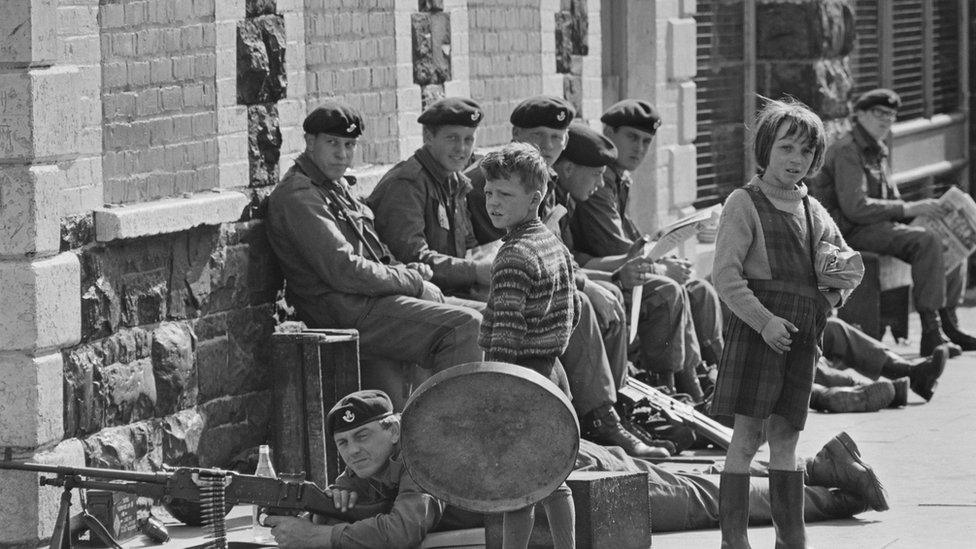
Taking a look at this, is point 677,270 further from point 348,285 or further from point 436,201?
point 348,285

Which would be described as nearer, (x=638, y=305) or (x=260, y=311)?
(x=260, y=311)

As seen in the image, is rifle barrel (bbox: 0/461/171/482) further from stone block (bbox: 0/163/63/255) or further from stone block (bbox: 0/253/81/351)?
stone block (bbox: 0/163/63/255)

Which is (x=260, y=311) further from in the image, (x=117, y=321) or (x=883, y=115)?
(x=883, y=115)

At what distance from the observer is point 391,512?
6.73 metres

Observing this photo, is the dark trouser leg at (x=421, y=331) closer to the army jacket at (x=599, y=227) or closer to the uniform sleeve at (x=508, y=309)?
the army jacket at (x=599, y=227)

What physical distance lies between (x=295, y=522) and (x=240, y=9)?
277cm

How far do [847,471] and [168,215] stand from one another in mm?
2838

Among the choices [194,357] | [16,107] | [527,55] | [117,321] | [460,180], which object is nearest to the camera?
[16,107]

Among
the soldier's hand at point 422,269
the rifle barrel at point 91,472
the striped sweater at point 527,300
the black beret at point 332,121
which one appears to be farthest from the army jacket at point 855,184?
the rifle barrel at point 91,472

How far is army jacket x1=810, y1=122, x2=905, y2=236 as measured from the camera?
43.6 feet

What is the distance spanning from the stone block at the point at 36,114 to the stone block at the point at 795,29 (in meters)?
9.47

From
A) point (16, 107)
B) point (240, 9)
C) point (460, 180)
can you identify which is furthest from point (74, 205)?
point (460, 180)

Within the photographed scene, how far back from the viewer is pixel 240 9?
862 centimetres

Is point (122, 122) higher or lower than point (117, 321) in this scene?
higher
